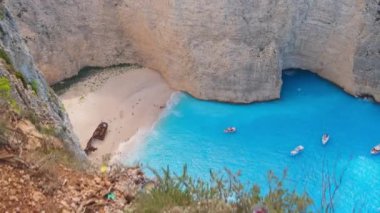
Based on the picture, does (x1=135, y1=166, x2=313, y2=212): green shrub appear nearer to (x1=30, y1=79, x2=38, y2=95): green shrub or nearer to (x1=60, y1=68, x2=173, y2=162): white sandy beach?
(x1=30, y1=79, x2=38, y2=95): green shrub

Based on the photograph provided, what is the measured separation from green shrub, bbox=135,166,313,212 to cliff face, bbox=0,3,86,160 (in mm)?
2042

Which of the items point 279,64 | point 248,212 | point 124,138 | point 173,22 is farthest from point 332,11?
point 248,212

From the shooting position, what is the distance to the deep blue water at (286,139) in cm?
1778

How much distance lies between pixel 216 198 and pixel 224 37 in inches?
680

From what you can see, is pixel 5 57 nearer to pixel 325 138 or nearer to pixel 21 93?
pixel 21 93

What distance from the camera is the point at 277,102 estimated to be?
2227cm

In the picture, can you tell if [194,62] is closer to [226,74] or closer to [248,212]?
[226,74]

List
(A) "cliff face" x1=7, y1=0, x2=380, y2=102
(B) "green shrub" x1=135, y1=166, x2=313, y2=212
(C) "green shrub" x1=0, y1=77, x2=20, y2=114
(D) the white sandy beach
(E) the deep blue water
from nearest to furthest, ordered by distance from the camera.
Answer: (B) "green shrub" x1=135, y1=166, x2=313, y2=212
(C) "green shrub" x1=0, y1=77, x2=20, y2=114
(E) the deep blue water
(D) the white sandy beach
(A) "cliff face" x1=7, y1=0, x2=380, y2=102

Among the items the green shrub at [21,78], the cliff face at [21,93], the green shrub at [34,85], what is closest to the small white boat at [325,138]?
the cliff face at [21,93]

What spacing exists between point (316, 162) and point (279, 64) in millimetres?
5518

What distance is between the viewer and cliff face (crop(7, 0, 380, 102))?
21.6 m

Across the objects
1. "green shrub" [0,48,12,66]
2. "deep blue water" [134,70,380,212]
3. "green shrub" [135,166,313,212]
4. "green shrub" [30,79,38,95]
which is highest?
"green shrub" [135,166,313,212]

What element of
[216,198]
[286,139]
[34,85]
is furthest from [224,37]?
[216,198]

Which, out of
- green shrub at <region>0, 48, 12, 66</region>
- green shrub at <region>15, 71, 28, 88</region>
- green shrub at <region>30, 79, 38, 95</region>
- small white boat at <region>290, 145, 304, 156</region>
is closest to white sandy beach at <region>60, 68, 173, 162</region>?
small white boat at <region>290, 145, 304, 156</region>
